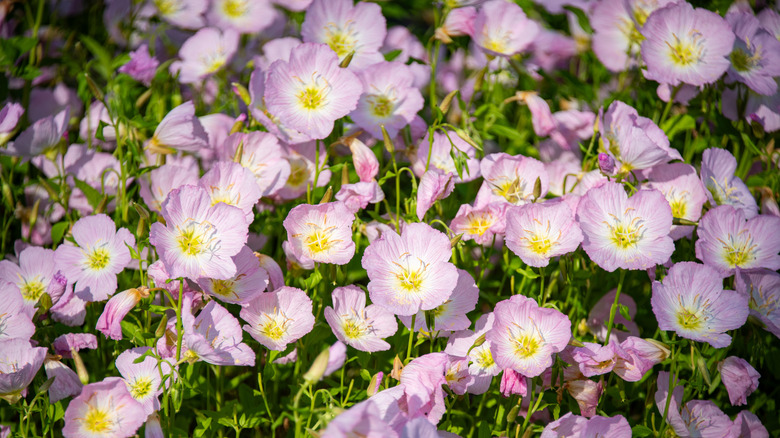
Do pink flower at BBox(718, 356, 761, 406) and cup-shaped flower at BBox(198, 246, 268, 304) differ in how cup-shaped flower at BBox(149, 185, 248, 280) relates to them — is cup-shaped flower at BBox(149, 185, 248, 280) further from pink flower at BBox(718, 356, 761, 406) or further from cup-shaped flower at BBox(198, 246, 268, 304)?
pink flower at BBox(718, 356, 761, 406)

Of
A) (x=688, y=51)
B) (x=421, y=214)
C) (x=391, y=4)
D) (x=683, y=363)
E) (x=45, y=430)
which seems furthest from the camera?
(x=391, y=4)

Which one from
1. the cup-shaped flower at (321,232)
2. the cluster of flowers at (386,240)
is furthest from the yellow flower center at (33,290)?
the cup-shaped flower at (321,232)

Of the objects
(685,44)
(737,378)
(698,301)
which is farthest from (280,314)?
(685,44)

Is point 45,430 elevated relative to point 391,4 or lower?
lower

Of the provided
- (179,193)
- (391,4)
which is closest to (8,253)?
(179,193)

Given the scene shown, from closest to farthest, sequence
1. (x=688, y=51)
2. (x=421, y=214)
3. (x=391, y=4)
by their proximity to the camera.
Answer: (x=421, y=214)
(x=688, y=51)
(x=391, y=4)

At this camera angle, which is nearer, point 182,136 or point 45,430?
point 45,430

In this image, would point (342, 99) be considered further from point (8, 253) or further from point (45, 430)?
point (8, 253)

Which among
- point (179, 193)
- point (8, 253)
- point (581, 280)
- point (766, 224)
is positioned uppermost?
point (179, 193)
